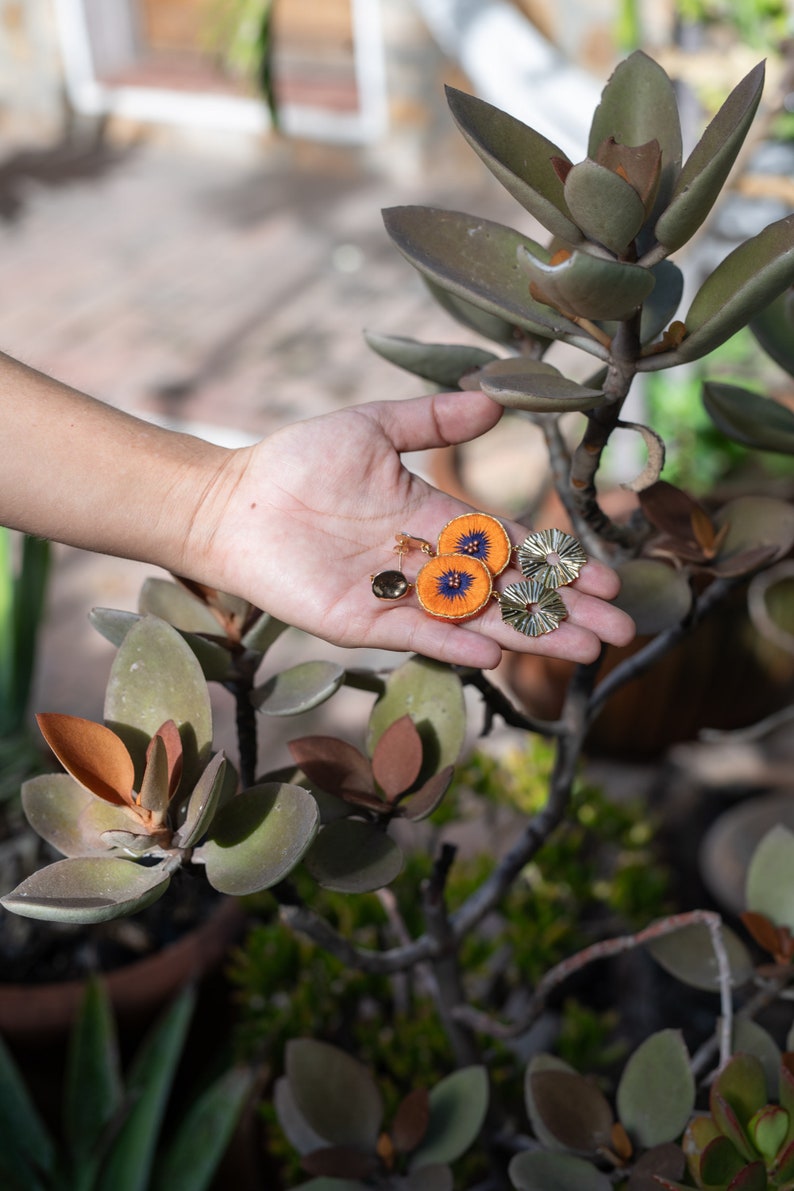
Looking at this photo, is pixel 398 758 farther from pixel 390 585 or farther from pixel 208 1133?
pixel 208 1133

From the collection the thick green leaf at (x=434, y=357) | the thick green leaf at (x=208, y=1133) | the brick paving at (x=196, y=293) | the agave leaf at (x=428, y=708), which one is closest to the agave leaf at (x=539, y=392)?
the thick green leaf at (x=434, y=357)

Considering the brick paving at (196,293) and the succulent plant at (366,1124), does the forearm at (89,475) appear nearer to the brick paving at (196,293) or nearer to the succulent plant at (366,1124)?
the succulent plant at (366,1124)

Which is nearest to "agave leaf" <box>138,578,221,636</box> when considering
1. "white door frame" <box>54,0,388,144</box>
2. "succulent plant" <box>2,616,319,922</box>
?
"succulent plant" <box>2,616,319,922</box>

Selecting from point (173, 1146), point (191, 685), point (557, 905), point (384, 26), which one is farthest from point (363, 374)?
point (191, 685)

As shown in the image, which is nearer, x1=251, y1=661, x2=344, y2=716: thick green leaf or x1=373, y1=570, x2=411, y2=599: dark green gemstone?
x1=251, y1=661, x2=344, y2=716: thick green leaf

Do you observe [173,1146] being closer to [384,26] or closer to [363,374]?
[363,374]

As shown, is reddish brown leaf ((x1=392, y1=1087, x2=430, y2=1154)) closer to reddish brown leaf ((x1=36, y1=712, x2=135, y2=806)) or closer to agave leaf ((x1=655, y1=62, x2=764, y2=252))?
reddish brown leaf ((x1=36, y1=712, x2=135, y2=806))
